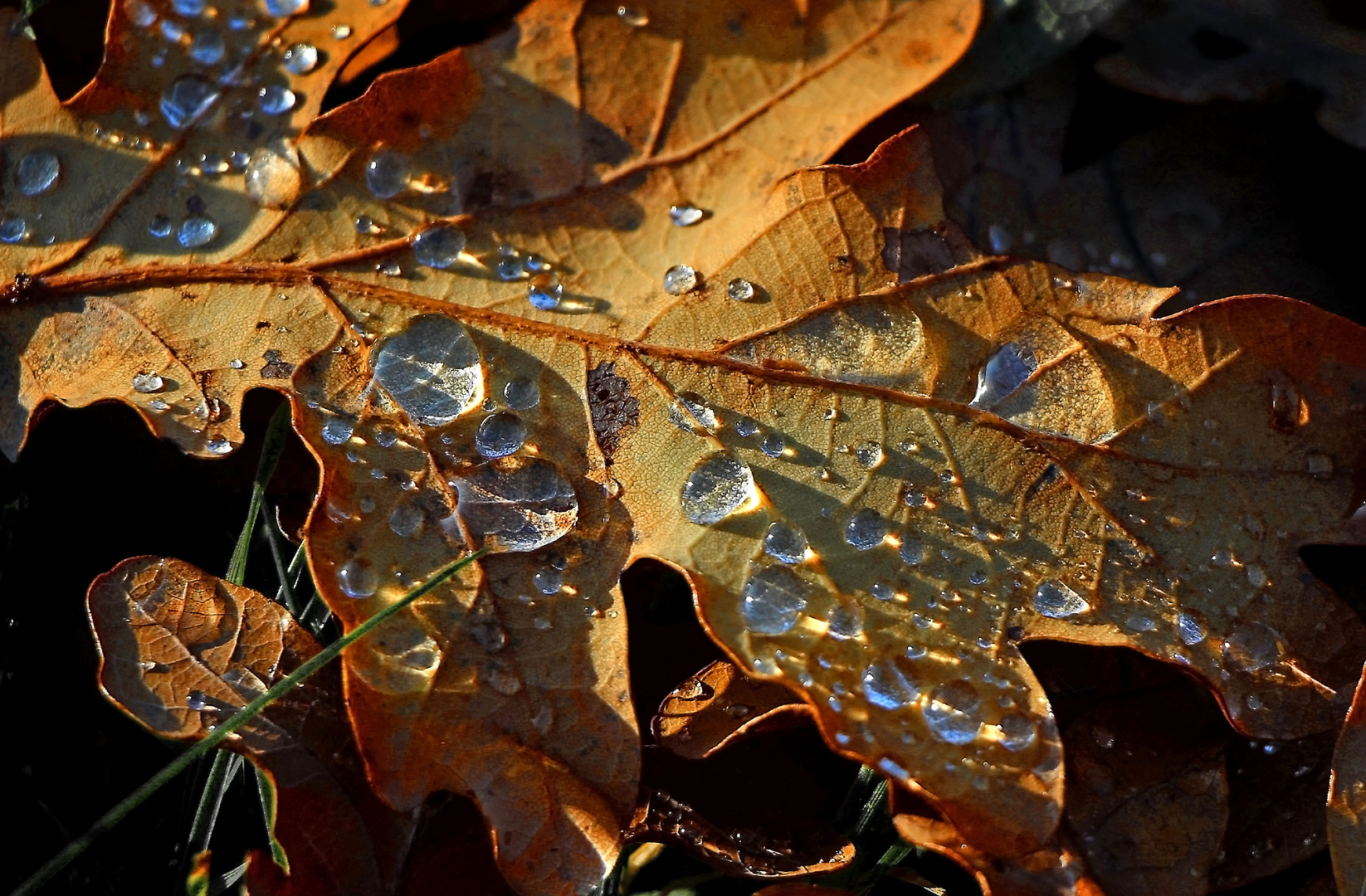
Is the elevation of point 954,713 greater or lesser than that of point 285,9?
lesser

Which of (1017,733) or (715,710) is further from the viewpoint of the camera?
(715,710)

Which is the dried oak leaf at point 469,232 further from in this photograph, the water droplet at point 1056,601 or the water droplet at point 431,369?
the water droplet at point 1056,601

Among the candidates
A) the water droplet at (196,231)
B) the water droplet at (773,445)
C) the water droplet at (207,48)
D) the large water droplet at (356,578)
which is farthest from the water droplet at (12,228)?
the water droplet at (773,445)

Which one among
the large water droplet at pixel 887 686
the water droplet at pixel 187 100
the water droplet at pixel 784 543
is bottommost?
the large water droplet at pixel 887 686

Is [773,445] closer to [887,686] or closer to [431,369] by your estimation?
[887,686]

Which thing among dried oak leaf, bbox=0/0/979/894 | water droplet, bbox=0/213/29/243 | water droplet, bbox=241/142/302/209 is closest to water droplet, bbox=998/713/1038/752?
dried oak leaf, bbox=0/0/979/894

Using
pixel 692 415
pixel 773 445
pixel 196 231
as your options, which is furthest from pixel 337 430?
pixel 773 445

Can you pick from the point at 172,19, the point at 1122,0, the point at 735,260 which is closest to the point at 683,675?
the point at 735,260

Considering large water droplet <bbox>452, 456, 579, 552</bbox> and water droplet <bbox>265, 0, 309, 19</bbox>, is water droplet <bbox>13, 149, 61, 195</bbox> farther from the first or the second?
large water droplet <bbox>452, 456, 579, 552</bbox>
